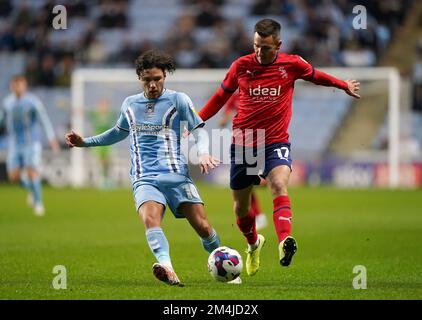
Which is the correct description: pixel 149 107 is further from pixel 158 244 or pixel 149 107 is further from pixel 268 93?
pixel 268 93

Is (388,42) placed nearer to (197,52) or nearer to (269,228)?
(197,52)

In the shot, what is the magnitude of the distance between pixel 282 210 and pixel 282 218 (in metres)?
0.11

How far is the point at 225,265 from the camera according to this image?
23.4ft

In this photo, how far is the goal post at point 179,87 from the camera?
79.8ft

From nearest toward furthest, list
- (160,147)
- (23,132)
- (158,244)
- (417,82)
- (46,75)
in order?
(158,244) < (160,147) < (23,132) < (417,82) < (46,75)

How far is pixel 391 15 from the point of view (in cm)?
2739

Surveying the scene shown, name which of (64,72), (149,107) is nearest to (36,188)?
(149,107)

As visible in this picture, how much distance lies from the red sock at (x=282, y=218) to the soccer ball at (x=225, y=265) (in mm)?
487

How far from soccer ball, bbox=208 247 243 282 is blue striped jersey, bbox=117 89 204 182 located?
2.40ft

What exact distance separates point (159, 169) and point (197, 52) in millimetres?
20850

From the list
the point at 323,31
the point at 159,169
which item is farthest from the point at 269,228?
the point at 323,31

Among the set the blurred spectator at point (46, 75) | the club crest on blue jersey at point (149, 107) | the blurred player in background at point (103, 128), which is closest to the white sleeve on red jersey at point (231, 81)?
the club crest on blue jersey at point (149, 107)

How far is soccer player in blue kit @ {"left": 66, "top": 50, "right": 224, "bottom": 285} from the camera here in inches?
285
